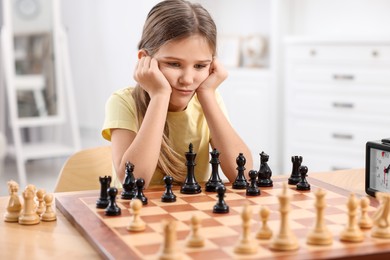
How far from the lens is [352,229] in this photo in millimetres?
1327

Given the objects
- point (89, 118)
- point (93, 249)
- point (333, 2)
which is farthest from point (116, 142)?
point (89, 118)

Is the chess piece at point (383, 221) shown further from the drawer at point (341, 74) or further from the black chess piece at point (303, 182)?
the drawer at point (341, 74)

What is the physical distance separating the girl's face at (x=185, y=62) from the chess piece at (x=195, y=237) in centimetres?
83

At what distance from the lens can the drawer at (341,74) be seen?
4711 millimetres

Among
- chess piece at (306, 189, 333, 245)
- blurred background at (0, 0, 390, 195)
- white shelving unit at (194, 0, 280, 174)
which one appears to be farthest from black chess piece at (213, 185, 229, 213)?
white shelving unit at (194, 0, 280, 174)

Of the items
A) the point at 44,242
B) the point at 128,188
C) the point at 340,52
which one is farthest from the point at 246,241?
the point at 340,52

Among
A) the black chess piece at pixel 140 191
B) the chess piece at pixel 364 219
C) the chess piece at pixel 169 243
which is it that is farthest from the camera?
the black chess piece at pixel 140 191

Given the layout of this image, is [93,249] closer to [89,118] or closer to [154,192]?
[154,192]

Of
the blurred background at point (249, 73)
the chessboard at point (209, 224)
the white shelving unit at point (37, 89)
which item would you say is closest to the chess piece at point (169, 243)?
the chessboard at point (209, 224)

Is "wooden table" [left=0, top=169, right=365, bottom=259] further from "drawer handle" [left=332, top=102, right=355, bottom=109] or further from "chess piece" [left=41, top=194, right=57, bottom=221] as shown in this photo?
"drawer handle" [left=332, top=102, right=355, bottom=109]

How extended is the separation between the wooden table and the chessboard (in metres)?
0.02

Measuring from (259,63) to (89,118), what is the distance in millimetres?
2029

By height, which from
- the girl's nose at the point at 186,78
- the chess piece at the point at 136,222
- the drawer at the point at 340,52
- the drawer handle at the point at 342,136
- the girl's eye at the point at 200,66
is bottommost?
the drawer handle at the point at 342,136

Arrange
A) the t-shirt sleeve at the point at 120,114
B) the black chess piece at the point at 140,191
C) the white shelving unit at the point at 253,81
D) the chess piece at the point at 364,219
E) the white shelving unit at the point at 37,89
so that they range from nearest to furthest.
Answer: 1. the chess piece at the point at 364,219
2. the black chess piece at the point at 140,191
3. the t-shirt sleeve at the point at 120,114
4. the white shelving unit at the point at 253,81
5. the white shelving unit at the point at 37,89
